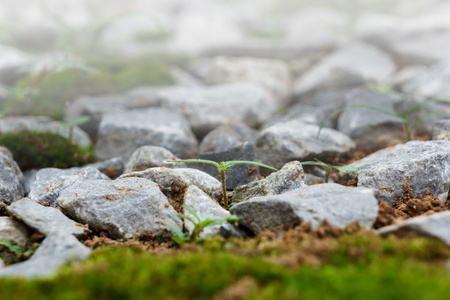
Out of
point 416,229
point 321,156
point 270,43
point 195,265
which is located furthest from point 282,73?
point 195,265

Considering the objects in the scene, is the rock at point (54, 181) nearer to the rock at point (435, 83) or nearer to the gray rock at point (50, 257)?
the gray rock at point (50, 257)

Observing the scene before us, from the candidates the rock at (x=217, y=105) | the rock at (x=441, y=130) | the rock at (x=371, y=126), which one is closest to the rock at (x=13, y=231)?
the rock at (x=217, y=105)

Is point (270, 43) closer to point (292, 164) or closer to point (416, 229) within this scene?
point (292, 164)

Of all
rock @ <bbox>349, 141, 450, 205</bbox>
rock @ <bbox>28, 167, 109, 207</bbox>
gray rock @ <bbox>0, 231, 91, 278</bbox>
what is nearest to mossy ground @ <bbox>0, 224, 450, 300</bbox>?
gray rock @ <bbox>0, 231, 91, 278</bbox>

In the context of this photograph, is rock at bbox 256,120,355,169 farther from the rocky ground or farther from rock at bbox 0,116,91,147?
rock at bbox 0,116,91,147

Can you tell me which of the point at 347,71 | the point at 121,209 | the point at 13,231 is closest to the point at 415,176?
the point at 121,209

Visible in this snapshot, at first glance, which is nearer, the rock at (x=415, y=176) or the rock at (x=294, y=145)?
the rock at (x=415, y=176)

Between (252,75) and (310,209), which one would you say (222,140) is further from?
(252,75)
